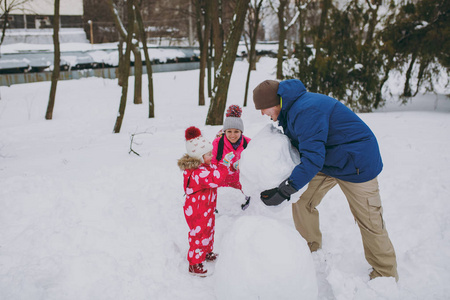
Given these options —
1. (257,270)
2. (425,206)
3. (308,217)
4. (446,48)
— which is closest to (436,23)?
(446,48)

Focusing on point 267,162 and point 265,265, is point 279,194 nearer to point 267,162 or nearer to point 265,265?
point 267,162

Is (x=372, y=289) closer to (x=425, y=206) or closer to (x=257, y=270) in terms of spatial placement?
(x=257, y=270)

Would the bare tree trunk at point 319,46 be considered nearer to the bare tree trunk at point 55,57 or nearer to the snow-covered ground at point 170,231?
the snow-covered ground at point 170,231

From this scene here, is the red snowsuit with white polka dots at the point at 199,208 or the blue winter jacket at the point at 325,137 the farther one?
the red snowsuit with white polka dots at the point at 199,208

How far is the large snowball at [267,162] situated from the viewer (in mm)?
2525

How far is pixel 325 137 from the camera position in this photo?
7.87 ft

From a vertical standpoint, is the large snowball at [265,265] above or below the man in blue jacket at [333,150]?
below

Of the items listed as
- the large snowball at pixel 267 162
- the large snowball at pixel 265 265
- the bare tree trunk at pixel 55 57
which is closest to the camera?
the large snowball at pixel 265 265

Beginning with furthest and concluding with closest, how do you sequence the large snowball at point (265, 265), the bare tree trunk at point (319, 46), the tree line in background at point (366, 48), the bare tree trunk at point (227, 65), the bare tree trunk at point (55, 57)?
the bare tree trunk at point (55, 57) → the bare tree trunk at point (319, 46) → the tree line in background at point (366, 48) → the bare tree trunk at point (227, 65) → the large snowball at point (265, 265)

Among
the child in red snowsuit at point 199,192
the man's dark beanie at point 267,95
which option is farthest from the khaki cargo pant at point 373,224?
the child in red snowsuit at point 199,192

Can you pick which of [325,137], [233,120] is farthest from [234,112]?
[325,137]

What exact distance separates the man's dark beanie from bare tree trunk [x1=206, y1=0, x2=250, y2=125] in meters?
5.04

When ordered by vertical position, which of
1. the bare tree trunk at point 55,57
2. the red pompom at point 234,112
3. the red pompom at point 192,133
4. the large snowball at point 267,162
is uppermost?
the bare tree trunk at point 55,57

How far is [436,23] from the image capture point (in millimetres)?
8688
